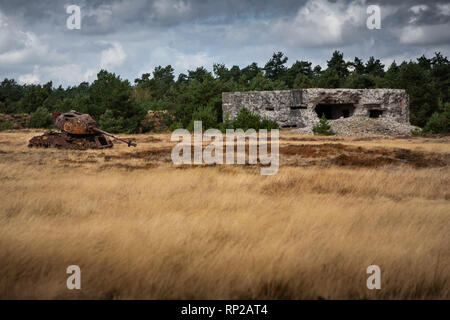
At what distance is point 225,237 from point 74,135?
11589 mm

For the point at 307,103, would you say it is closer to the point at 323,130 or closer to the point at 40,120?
the point at 323,130

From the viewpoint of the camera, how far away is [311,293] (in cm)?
297

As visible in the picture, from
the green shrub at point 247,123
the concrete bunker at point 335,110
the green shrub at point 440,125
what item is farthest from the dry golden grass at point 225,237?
the concrete bunker at point 335,110

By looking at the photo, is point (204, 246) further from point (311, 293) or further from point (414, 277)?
point (414, 277)

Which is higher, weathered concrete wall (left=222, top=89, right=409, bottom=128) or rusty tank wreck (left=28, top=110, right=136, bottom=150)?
weathered concrete wall (left=222, top=89, right=409, bottom=128)

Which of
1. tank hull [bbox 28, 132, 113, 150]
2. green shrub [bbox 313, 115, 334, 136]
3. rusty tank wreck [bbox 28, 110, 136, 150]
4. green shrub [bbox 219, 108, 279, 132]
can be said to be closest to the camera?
rusty tank wreck [bbox 28, 110, 136, 150]

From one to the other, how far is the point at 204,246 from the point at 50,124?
105 ft

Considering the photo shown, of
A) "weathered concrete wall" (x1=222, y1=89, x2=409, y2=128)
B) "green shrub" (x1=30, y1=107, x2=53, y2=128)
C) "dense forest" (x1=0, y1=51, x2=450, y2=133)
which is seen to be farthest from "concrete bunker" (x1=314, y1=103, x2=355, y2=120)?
"green shrub" (x1=30, y1=107, x2=53, y2=128)

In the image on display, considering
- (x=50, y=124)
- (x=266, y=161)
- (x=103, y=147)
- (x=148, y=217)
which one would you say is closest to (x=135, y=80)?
(x=50, y=124)

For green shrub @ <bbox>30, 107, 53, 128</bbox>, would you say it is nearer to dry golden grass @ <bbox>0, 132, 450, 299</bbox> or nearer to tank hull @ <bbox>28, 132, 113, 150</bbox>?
tank hull @ <bbox>28, 132, 113, 150</bbox>

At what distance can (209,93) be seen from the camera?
97.8ft

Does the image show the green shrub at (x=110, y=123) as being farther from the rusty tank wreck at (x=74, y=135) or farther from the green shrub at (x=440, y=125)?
the green shrub at (x=440, y=125)

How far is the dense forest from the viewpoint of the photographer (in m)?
28.1
